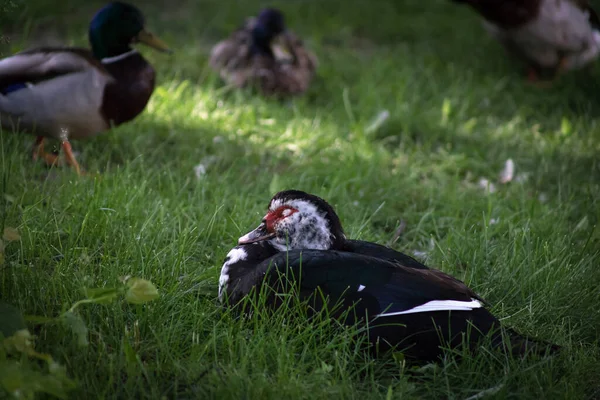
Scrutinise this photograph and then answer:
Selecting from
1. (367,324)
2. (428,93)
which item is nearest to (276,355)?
(367,324)

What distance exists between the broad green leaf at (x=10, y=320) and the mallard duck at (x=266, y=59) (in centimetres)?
344

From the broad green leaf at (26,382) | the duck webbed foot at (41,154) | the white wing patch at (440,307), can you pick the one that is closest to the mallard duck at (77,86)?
the duck webbed foot at (41,154)

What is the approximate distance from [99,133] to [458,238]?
7.45 feet

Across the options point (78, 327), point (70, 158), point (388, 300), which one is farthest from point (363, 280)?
point (70, 158)

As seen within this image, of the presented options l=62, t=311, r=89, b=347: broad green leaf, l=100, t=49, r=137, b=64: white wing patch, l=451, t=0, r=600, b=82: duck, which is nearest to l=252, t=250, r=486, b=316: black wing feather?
l=62, t=311, r=89, b=347: broad green leaf

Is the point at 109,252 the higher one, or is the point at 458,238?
the point at 109,252

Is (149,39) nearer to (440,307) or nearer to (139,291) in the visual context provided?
(139,291)

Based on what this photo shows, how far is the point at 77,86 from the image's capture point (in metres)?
3.83

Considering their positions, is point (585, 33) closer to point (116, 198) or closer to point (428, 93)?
point (428, 93)

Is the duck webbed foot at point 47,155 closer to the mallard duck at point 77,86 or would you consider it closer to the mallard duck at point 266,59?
the mallard duck at point 77,86

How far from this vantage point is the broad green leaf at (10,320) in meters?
2.07

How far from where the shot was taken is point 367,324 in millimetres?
2357

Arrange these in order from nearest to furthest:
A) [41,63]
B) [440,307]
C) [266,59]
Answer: [440,307] → [41,63] → [266,59]

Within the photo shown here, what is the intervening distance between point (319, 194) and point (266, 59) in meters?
2.03
